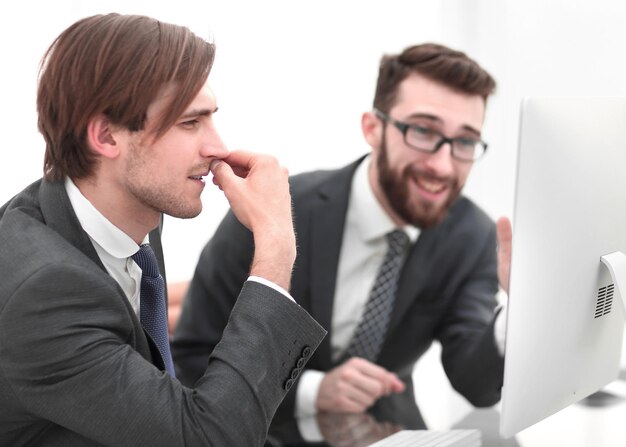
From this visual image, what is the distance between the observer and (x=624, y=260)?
5.08 feet

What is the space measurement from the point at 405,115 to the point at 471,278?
1.95 ft

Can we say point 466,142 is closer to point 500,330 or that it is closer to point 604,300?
point 500,330

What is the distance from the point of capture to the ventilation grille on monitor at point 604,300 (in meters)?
1.55

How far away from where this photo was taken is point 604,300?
1.56m

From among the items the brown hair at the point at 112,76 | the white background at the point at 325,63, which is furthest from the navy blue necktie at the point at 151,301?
the white background at the point at 325,63

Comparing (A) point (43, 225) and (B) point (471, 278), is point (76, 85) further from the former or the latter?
(B) point (471, 278)

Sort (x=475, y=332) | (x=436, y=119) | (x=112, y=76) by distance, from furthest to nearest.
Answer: (x=436, y=119) → (x=475, y=332) → (x=112, y=76)

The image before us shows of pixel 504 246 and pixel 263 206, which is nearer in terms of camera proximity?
pixel 263 206

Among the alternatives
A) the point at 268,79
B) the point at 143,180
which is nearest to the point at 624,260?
the point at 143,180

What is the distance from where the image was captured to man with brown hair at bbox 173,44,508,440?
103 inches

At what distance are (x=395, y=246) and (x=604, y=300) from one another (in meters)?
1.22

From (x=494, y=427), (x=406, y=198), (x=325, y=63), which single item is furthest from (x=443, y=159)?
(x=325, y=63)

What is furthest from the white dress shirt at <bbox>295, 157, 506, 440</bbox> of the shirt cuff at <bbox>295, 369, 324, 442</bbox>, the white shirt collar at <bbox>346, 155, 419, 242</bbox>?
the shirt cuff at <bbox>295, 369, 324, 442</bbox>

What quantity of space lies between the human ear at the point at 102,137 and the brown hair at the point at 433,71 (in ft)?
5.28
